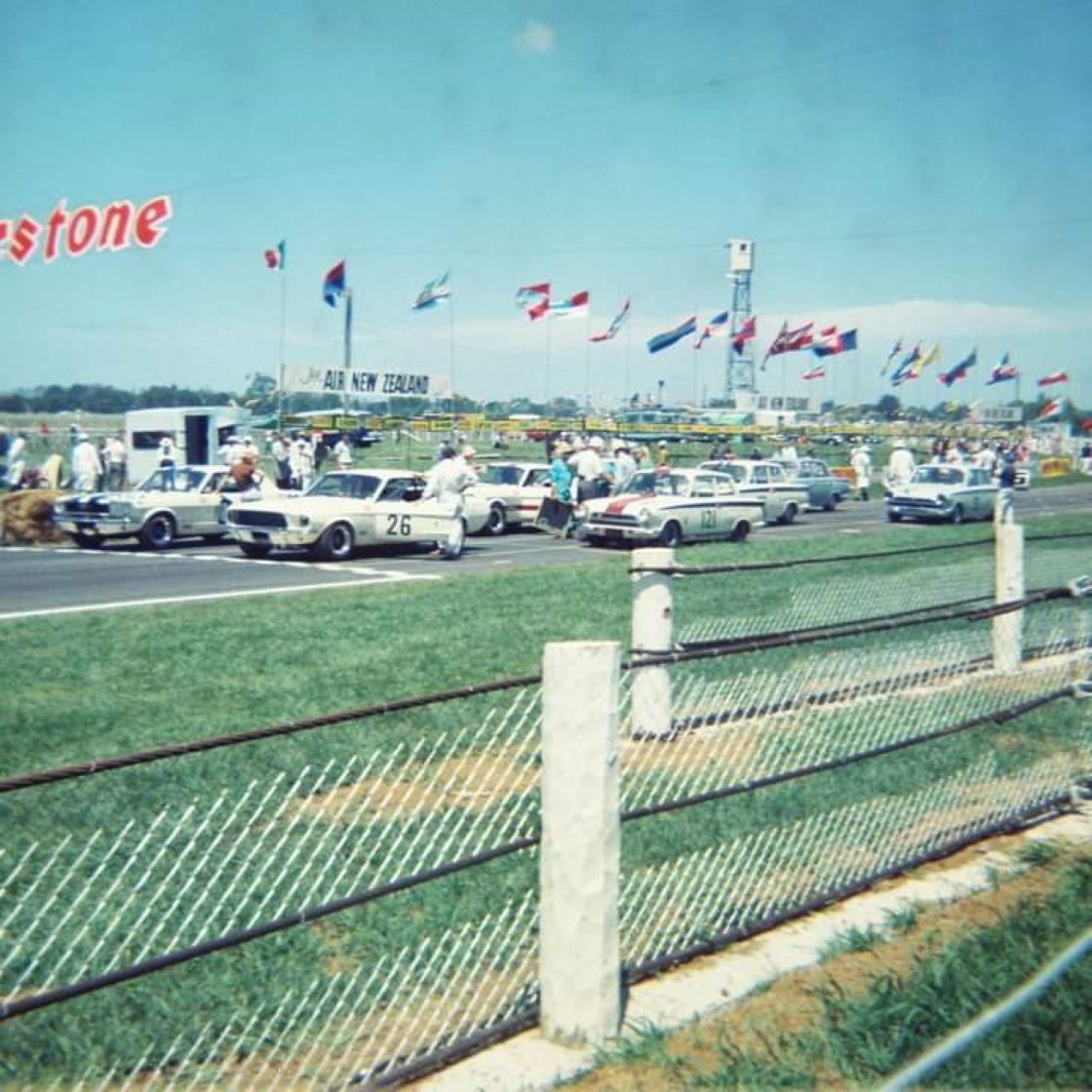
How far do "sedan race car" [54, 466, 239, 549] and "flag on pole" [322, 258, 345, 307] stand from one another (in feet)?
55.8

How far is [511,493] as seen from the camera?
26.1 metres

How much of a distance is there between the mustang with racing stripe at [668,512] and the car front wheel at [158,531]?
7.19 metres

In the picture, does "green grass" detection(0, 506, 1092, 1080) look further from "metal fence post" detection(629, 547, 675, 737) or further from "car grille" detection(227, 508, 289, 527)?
"car grille" detection(227, 508, 289, 527)

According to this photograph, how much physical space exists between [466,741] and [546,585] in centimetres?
805

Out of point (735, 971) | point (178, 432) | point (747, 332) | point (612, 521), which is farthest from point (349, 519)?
point (747, 332)

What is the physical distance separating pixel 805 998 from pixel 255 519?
16955mm

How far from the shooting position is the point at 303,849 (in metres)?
5.53

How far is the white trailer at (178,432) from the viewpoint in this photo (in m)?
37.4

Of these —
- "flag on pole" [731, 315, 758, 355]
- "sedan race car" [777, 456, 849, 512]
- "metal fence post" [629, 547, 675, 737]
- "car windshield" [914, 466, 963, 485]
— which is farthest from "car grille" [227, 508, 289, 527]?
"flag on pole" [731, 315, 758, 355]

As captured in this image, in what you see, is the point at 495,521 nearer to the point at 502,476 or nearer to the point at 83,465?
the point at 502,476

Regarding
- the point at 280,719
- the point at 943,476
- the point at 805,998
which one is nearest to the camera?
the point at 805,998

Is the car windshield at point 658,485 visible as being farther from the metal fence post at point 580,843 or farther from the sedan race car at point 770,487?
the metal fence post at point 580,843

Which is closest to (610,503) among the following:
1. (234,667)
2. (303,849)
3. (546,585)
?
(546,585)

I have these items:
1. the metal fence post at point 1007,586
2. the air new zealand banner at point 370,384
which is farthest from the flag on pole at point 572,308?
the metal fence post at point 1007,586
